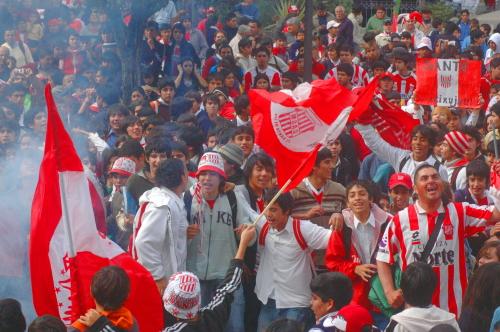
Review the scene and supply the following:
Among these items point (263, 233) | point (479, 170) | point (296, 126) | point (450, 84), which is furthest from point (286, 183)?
point (450, 84)

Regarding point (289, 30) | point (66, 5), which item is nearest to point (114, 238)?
point (66, 5)

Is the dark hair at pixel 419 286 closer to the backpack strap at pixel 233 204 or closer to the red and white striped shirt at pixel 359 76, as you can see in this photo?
the backpack strap at pixel 233 204

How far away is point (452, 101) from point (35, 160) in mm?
4151

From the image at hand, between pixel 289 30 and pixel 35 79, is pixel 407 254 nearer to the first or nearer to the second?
pixel 35 79

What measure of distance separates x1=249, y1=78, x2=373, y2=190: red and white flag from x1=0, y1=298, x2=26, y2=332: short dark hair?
8.80ft

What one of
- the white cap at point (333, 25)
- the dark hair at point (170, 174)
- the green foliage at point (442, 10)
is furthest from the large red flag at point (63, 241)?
the green foliage at point (442, 10)

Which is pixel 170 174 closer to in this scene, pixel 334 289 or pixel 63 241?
pixel 63 241

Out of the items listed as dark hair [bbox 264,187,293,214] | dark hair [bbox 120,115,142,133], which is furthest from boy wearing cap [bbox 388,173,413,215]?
dark hair [bbox 120,115,142,133]

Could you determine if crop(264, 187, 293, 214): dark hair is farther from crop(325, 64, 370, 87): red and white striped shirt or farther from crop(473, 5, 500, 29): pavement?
crop(473, 5, 500, 29): pavement

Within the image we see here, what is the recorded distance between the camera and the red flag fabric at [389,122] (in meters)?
9.35

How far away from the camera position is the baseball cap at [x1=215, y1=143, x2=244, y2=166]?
27.5 feet

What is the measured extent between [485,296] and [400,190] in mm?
2173

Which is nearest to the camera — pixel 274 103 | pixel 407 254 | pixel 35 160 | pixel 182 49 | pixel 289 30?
pixel 407 254

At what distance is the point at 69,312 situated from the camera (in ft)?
21.2
